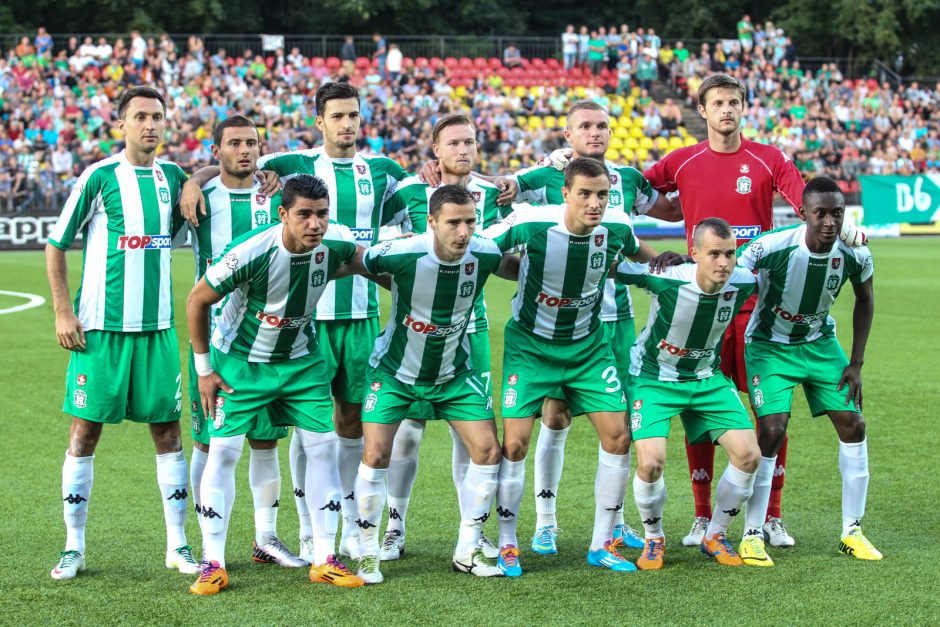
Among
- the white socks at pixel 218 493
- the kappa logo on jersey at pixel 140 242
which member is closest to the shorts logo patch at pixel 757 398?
the white socks at pixel 218 493

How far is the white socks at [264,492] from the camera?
6.16m

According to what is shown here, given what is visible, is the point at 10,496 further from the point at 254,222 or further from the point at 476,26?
the point at 476,26

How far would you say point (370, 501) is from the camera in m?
5.88

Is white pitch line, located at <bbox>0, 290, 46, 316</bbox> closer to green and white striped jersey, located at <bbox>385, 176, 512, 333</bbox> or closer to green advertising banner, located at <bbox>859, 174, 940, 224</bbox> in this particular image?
green and white striped jersey, located at <bbox>385, 176, 512, 333</bbox>

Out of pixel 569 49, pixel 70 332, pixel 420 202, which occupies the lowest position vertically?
pixel 70 332

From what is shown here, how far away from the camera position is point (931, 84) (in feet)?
139

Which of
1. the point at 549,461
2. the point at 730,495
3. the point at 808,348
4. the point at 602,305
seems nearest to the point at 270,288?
the point at 549,461

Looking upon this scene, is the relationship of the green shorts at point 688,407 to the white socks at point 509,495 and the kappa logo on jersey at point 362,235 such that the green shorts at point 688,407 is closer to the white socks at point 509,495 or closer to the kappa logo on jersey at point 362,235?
the white socks at point 509,495

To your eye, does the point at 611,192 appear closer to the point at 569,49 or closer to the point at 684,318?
the point at 684,318

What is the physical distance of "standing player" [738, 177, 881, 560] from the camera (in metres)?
6.29

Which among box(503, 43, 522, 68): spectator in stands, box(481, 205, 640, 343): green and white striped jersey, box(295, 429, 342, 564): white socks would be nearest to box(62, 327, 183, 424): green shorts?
box(295, 429, 342, 564): white socks

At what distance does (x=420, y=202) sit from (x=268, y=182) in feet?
2.84

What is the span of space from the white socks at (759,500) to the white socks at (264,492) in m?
2.42

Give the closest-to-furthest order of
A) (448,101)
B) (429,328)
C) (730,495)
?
(429,328) < (730,495) < (448,101)
